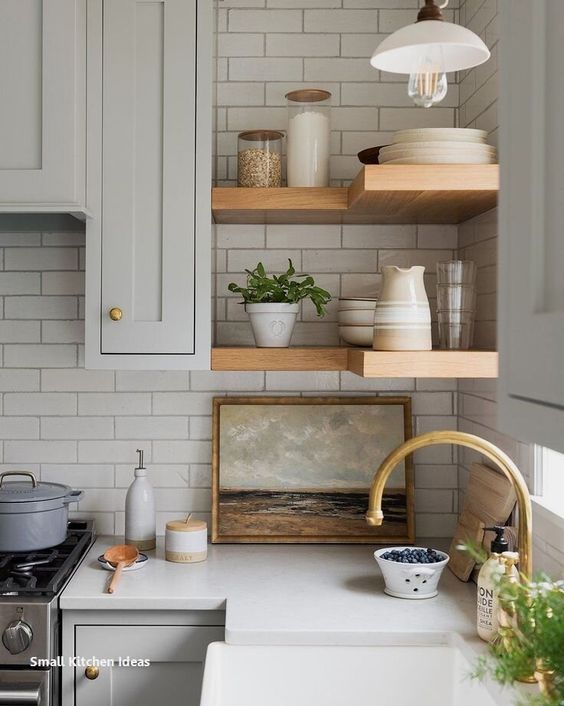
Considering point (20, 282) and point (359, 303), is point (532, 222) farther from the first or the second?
point (20, 282)

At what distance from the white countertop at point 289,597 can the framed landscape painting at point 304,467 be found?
115mm

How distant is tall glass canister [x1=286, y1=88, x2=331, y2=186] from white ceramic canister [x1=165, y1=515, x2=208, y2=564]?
40.2 inches

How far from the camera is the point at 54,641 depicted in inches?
77.4

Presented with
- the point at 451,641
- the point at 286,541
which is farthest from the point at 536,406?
the point at 286,541

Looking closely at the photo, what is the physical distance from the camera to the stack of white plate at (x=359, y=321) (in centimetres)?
223

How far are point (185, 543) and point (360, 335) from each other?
2.51 feet

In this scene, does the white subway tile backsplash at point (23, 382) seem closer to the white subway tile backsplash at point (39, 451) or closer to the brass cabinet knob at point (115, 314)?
the white subway tile backsplash at point (39, 451)

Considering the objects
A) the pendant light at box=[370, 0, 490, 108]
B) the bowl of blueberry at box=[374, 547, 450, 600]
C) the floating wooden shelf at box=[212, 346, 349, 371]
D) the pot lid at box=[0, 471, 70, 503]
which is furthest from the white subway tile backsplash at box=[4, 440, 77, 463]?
the pendant light at box=[370, 0, 490, 108]

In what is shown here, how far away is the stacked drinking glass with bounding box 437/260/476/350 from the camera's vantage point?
6.85 feet

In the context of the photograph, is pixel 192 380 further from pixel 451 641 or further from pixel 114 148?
pixel 451 641

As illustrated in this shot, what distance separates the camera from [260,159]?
2291 millimetres

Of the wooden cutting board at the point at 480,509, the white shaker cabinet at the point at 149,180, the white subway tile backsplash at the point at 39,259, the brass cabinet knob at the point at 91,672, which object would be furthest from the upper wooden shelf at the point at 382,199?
the brass cabinet knob at the point at 91,672

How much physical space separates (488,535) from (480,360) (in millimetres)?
464

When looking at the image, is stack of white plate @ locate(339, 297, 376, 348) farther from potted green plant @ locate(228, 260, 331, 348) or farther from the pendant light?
the pendant light
